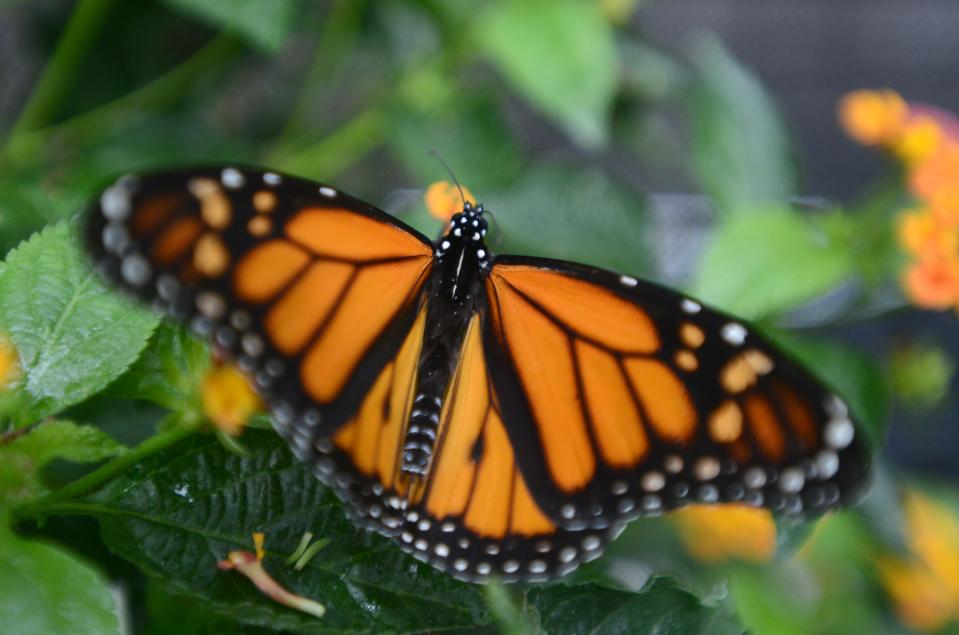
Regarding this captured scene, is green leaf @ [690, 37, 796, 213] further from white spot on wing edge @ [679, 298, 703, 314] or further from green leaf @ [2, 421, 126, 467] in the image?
green leaf @ [2, 421, 126, 467]

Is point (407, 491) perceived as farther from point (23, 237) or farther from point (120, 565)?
point (23, 237)

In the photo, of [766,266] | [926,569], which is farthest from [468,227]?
[926,569]

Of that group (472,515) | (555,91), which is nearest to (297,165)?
(555,91)

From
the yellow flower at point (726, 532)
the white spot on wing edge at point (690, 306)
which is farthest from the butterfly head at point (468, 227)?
the yellow flower at point (726, 532)

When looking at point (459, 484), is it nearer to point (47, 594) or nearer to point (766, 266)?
point (47, 594)

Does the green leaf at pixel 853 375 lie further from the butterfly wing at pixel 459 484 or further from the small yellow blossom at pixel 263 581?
the small yellow blossom at pixel 263 581

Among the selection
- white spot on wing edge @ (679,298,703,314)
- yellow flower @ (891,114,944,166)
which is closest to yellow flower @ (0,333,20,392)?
white spot on wing edge @ (679,298,703,314)

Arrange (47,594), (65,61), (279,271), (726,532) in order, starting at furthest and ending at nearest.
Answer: (726,532) → (65,61) → (279,271) → (47,594)

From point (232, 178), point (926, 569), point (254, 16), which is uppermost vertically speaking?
point (254, 16)

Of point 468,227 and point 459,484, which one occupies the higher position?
point 468,227

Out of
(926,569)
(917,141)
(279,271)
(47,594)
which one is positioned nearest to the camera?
(47,594)
